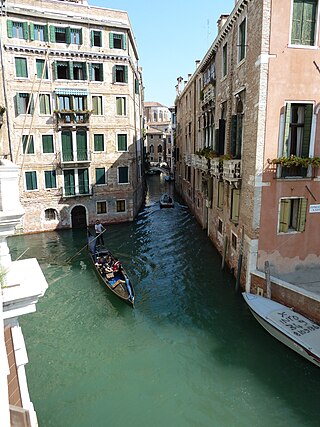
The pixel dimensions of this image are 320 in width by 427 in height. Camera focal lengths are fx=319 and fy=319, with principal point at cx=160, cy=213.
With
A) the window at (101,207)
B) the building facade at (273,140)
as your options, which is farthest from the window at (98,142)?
the building facade at (273,140)

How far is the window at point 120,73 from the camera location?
20.4 meters

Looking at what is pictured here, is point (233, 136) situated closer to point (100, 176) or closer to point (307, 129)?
point (307, 129)

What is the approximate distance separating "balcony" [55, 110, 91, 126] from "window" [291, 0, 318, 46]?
13.0 meters

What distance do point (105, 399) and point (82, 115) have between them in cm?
1656

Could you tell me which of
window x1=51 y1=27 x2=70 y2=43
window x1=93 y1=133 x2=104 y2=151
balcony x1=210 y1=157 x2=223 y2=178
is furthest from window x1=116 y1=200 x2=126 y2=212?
window x1=51 y1=27 x2=70 y2=43

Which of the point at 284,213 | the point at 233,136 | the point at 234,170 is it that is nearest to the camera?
the point at 284,213

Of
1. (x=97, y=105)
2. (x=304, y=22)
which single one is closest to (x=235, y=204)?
(x=304, y=22)

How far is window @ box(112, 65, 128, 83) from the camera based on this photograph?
20422 mm

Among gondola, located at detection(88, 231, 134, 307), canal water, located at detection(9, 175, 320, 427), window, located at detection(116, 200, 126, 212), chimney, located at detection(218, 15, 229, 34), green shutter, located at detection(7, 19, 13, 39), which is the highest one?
green shutter, located at detection(7, 19, 13, 39)

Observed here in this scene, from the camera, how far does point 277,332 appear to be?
9.27 metres

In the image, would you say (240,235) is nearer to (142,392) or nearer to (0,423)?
(142,392)

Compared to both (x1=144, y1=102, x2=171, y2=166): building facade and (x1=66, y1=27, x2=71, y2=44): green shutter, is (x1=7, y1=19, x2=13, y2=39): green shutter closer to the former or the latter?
(x1=66, y1=27, x2=71, y2=44): green shutter

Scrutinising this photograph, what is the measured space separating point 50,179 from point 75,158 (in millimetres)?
2070

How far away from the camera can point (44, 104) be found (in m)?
19.3
